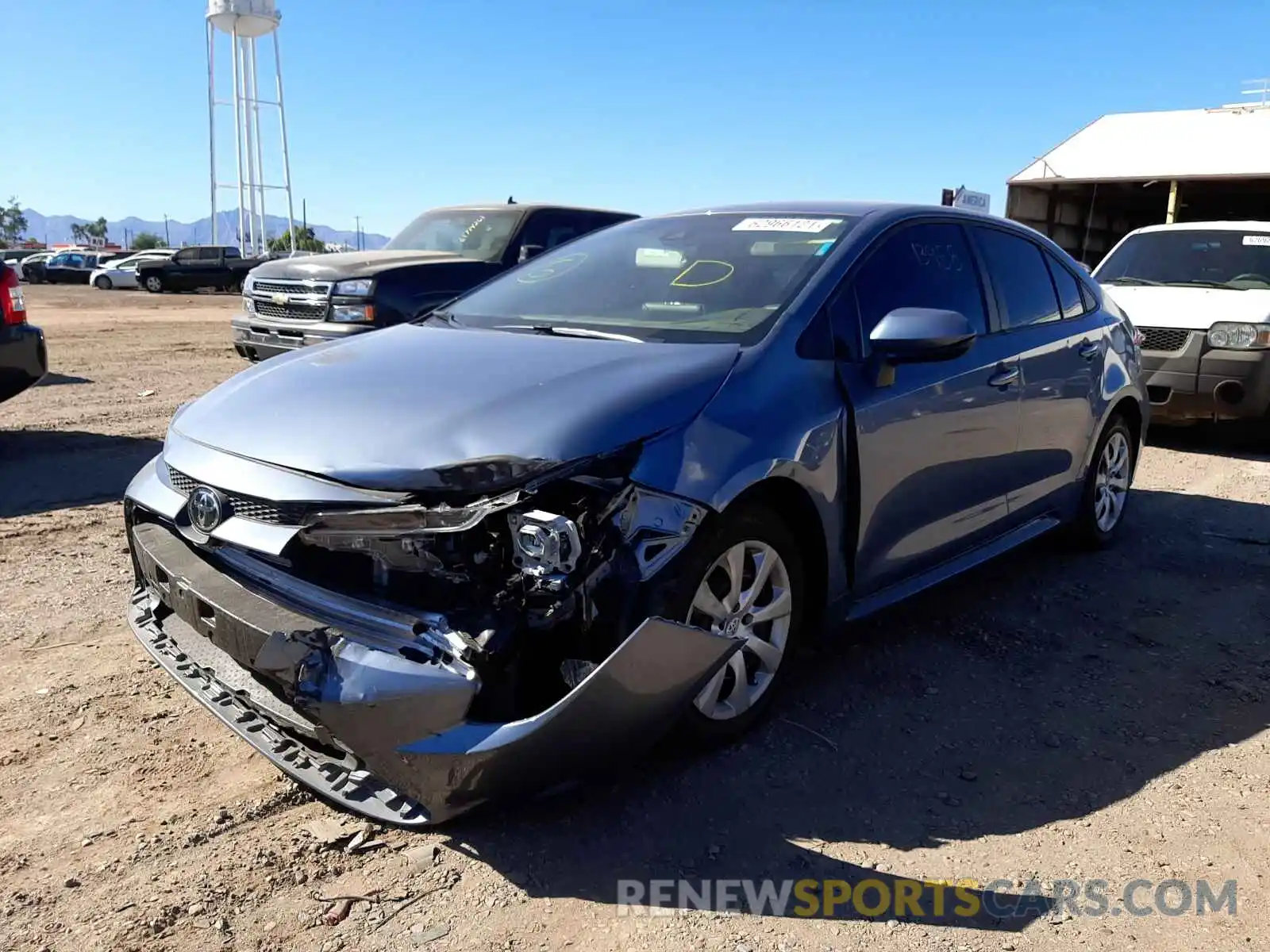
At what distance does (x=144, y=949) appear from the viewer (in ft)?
7.42

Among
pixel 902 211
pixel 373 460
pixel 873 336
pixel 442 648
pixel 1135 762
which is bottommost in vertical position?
pixel 1135 762

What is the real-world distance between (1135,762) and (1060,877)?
2.60 feet

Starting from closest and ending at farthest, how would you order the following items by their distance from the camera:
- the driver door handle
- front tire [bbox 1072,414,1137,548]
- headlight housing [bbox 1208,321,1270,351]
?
the driver door handle < front tire [bbox 1072,414,1137,548] < headlight housing [bbox 1208,321,1270,351]

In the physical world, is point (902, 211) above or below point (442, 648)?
above

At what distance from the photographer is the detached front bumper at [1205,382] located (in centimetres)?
780

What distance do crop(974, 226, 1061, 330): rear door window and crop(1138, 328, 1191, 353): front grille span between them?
3.82 metres

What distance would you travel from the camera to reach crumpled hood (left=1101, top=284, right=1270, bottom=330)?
7938 millimetres

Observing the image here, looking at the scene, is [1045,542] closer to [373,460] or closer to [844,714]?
[844,714]

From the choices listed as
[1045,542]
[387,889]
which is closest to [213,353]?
[1045,542]

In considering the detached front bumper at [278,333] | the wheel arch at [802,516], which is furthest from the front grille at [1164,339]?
the detached front bumper at [278,333]

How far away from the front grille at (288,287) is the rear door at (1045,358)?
544 cm

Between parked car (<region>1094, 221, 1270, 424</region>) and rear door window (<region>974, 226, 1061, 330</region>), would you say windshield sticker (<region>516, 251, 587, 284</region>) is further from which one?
parked car (<region>1094, 221, 1270, 424</region>)

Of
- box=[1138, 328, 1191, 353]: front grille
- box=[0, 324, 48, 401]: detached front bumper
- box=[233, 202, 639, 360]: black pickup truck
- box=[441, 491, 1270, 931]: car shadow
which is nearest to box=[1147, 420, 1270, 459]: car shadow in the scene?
box=[1138, 328, 1191, 353]: front grille

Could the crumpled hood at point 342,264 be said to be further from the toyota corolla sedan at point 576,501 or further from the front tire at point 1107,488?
the front tire at point 1107,488
